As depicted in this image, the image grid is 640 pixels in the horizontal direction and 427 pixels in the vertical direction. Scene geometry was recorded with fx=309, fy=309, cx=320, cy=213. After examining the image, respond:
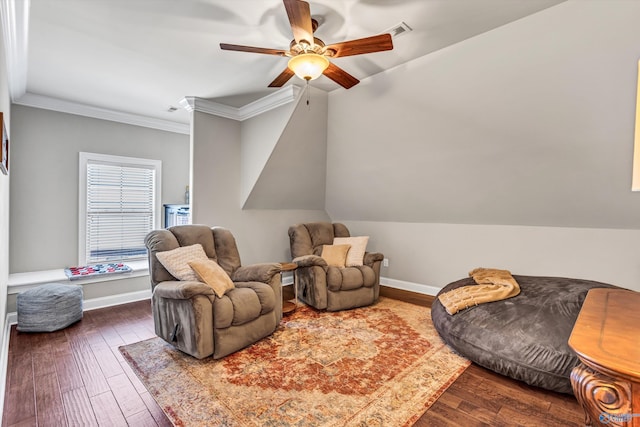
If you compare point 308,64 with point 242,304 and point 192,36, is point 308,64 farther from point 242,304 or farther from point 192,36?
point 242,304

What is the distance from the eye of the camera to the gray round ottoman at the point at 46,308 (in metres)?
2.97

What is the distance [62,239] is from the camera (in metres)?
3.98

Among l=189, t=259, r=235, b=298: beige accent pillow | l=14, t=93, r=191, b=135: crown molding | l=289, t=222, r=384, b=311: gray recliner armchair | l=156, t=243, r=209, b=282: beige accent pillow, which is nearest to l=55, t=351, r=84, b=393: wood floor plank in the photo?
l=156, t=243, r=209, b=282: beige accent pillow

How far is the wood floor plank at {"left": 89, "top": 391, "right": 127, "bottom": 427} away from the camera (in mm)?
1791

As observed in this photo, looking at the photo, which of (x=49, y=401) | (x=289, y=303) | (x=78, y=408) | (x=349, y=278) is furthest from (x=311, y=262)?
(x=49, y=401)

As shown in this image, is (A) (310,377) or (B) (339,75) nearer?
(A) (310,377)

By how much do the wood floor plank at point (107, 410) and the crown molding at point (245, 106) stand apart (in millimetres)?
3131

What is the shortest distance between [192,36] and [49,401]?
2.75 meters

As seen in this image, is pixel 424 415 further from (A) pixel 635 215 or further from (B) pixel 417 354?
(A) pixel 635 215

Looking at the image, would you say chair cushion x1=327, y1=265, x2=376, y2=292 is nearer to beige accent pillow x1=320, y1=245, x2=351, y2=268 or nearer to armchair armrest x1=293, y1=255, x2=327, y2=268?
armchair armrest x1=293, y1=255, x2=327, y2=268

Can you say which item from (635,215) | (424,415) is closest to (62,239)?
(424,415)

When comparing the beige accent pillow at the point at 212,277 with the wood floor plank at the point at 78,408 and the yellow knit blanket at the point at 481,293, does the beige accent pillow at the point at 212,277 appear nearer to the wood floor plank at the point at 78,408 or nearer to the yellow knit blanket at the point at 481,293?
the wood floor plank at the point at 78,408

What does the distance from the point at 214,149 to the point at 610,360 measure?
4.15 m

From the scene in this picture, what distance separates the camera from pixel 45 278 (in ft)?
11.4
